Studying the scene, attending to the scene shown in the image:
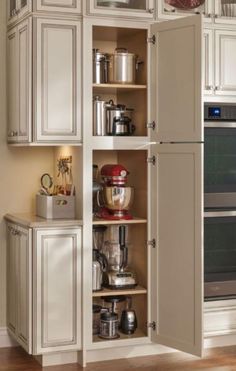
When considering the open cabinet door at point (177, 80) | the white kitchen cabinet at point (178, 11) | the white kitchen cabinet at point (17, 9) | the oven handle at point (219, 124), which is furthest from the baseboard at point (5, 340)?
the white kitchen cabinet at point (178, 11)

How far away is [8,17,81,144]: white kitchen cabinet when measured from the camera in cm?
415

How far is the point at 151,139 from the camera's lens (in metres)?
4.37

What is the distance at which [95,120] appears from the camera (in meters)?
4.35

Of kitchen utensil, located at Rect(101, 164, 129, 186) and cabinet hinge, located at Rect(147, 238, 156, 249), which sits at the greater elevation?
kitchen utensil, located at Rect(101, 164, 129, 186)

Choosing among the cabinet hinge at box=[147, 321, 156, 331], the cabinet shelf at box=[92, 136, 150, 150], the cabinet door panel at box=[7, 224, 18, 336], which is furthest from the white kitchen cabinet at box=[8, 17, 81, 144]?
the cabinet hinge at box=[147, 321, 156, 331]

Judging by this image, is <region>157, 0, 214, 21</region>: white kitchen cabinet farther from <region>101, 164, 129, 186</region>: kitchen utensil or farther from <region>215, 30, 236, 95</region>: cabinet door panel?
<region>101, 164, 129, 186</region>: kitchen utensil

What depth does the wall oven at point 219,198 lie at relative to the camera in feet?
14.6

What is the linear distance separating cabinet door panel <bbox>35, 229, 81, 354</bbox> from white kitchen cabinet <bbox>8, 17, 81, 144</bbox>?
1.97 feet

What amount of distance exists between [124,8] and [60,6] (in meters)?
0.40

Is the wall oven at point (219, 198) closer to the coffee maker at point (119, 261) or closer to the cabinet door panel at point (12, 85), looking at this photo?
the coffee maker at point (119, 261)

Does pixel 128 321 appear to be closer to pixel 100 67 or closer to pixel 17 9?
pixel 100 67

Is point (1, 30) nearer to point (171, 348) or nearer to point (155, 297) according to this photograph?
point (155, 297)

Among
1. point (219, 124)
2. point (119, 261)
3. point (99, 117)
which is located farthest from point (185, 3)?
point (119, 261)

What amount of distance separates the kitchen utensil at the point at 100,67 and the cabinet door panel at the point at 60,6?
32 cm
